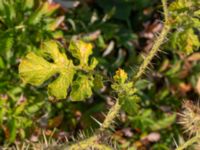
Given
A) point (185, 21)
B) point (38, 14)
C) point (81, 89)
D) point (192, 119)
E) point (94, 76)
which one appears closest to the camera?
point (81, 89)

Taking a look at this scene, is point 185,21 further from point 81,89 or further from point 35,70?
point 35,70

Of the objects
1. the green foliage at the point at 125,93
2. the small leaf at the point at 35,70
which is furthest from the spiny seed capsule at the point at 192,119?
the small leaf at the point at 35,70

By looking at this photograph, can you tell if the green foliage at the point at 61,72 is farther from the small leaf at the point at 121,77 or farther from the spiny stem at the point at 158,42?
the spiny stem at the point at 158,42

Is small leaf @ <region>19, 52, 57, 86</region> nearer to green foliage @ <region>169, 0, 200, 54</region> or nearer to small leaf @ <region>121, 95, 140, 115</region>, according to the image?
small leaf @ <region>121, 95, 140, 115</region>

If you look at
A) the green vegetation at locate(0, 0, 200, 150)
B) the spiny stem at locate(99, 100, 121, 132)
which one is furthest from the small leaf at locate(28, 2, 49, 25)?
the spiny stem at locate(99, 100, 121, 132)

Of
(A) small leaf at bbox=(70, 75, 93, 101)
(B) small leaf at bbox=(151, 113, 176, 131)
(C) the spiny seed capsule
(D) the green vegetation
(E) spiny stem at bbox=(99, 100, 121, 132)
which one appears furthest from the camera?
(B) small leaf at bbox=(151, 113, 176, 131)

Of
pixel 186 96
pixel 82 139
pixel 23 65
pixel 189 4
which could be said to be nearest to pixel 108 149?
pixel 82 139

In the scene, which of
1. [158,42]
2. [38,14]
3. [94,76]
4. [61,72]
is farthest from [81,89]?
[38,14]

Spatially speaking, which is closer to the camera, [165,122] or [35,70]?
[35,70]

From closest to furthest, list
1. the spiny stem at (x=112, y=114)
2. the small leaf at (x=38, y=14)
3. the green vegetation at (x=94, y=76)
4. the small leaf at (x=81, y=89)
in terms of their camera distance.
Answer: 1. the small leaf at (x=81, y=89)
2. the spiny stem at (x=112, y=114)
3. the green vegetation at (x=94, y=76)
4. the small leaf at (x=38, y=14)
